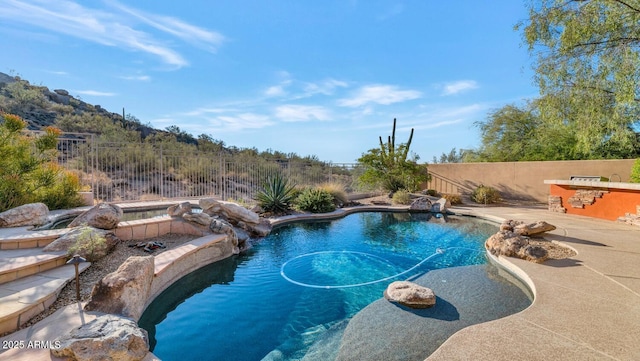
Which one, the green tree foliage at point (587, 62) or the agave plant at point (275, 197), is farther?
the agave plant at point (275, 197)

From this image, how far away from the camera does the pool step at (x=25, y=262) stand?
9.74 ft

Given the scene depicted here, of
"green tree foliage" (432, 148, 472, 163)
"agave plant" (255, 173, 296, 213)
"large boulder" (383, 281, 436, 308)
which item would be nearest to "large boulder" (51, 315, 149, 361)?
"large boulder" (383, 281, 436, 308)

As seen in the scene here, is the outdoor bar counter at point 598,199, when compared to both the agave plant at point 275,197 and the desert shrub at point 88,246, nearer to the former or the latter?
the agave plant at point 275,197

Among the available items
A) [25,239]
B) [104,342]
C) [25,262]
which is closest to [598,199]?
[104,342]

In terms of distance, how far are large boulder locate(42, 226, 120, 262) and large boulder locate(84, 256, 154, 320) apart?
1.11 m

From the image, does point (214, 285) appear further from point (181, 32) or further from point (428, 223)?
point (181, 32)

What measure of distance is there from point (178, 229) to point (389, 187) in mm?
9843

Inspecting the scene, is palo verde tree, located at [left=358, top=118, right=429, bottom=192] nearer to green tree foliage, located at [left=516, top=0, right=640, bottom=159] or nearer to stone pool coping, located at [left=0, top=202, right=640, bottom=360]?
green tree foliage, located at [left=516, top=0, right=640, bottom=159]

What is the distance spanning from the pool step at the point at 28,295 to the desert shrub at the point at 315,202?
6491 mm

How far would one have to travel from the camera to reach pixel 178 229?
5.50 m

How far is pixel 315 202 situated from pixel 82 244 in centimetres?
644

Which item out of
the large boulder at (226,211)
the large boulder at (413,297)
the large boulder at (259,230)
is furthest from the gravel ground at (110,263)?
the large boulder at (413,297)

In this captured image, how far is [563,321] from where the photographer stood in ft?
8.23

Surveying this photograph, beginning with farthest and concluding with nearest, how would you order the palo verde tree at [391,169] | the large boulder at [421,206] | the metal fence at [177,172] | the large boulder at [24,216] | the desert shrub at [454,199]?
the palo verde tree at [391,169] → the desert shrub at [454,199] → the metal fence at [177,172] → the large boulder at [421,206] → the large boulder at [24,216]
